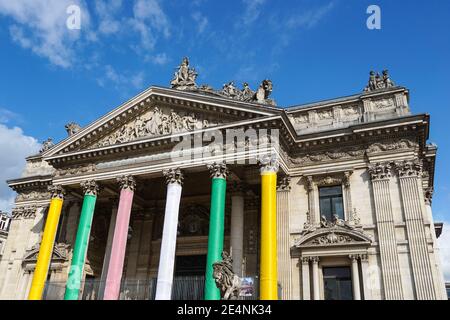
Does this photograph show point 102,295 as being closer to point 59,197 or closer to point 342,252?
point 59,197

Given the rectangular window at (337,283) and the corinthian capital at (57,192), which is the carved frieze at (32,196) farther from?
the rectangular window at (337,283)

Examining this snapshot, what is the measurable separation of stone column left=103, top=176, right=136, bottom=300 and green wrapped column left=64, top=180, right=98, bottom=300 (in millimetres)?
1895

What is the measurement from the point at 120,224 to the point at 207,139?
6310mm

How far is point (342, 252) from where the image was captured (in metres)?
19.0

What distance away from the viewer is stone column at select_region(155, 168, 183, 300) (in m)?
18.4

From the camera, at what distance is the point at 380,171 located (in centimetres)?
1972

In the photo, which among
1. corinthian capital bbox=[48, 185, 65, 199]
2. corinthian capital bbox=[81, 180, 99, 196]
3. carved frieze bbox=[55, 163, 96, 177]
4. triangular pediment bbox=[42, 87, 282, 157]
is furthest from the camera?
corinthian capital bbox=[48, 185, 65, 199]

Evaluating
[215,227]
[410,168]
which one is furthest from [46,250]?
[410,168]

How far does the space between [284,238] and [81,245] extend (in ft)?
35.2

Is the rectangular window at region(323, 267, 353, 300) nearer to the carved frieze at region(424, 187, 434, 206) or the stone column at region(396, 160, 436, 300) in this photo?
the stone column at region(396, 160, 436, 300)

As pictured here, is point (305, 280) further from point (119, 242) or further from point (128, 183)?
point (128, 183)

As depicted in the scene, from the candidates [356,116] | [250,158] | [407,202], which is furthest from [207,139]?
[407,202]

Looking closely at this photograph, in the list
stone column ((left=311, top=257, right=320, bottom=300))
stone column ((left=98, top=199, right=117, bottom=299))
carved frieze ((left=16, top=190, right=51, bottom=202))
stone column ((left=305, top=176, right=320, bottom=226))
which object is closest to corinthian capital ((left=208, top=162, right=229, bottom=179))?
stone column ((left=305, top=176, right=320, bottom=226))

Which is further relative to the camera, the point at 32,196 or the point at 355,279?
the point at 32,196
